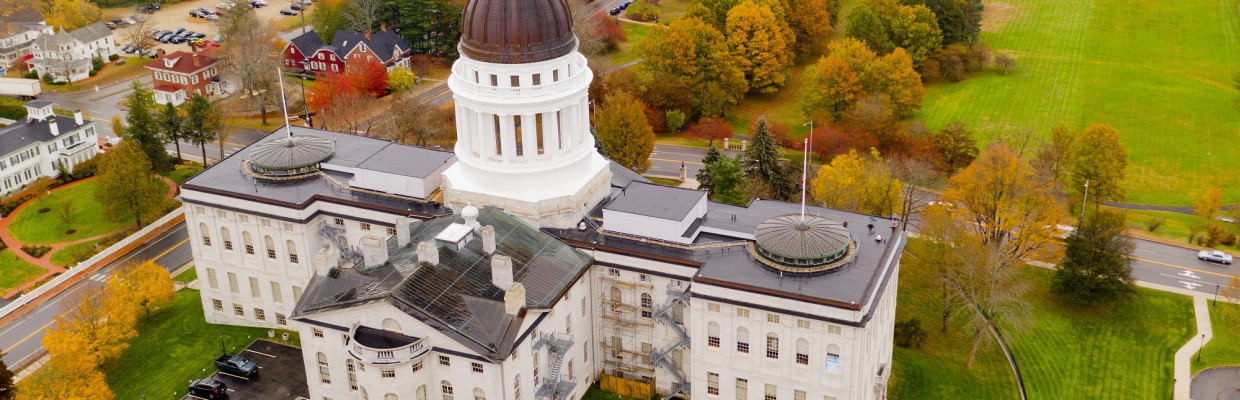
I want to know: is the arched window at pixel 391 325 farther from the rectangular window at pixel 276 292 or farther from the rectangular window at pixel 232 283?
the rectangular window at pixel 232 283

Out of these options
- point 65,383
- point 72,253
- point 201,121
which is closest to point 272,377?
point 65,383

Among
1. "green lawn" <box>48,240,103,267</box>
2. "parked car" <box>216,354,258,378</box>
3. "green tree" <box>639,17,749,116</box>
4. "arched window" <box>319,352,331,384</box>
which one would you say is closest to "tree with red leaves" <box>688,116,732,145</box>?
"green tree" <box>639,17,749,116</box>

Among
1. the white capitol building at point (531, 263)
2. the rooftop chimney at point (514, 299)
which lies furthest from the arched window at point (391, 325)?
the rooftop chimney at point (514, 299)

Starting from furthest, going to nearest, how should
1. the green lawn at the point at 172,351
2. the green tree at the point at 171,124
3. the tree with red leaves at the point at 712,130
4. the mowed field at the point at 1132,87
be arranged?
the tree with red leaves at the point at 712,130 < the mowed field at the point at 1132,87 < the green tree at the point at 171,124 < the green lawn at the point at 172,351

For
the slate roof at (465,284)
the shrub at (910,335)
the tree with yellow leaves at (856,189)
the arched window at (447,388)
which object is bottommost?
the shrub at (910,335)

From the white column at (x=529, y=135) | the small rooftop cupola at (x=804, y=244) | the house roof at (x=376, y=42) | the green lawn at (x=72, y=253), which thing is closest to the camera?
the small rooftop cupola at (x=804, y=244)

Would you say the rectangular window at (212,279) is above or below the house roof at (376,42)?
below

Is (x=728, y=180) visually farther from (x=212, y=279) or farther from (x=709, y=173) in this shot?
(x=212, y=279)
